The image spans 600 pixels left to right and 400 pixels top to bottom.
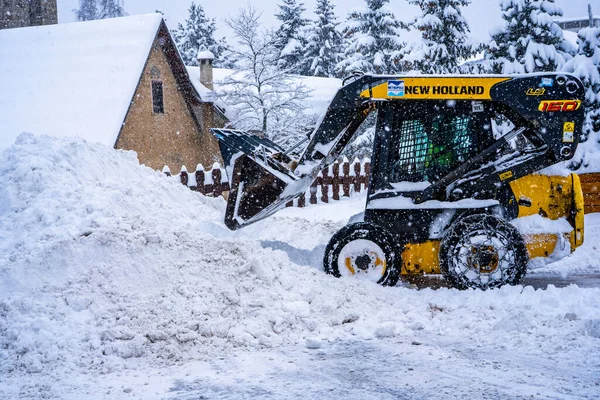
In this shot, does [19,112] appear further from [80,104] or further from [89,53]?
[89,53]

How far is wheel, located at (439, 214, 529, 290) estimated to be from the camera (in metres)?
5.93

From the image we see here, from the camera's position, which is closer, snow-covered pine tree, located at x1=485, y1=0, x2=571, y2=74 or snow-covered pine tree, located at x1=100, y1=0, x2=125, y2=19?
snow-covered pine tree, located at x1=485, y1=0, x2=571, y2=74

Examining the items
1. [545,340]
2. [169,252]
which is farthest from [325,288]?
[545,340]

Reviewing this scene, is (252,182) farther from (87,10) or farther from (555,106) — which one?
(87,10)

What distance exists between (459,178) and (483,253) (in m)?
0.83

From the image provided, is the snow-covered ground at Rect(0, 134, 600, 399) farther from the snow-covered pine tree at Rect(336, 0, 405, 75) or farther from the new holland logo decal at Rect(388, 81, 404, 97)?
the snow-covered pine tree at Rect(336, 0, 405, 75)

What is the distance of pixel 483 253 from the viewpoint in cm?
600

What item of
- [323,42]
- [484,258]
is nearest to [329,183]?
[484,258]

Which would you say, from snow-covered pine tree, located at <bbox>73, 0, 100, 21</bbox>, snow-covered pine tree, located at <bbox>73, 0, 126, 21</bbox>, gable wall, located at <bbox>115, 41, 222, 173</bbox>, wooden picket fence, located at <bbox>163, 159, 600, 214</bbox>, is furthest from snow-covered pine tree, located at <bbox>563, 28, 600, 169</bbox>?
snow-covered pine tree, located at <bbox>73, 0, 100, 21</bbox>

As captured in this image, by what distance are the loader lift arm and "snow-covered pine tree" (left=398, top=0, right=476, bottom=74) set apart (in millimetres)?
18304

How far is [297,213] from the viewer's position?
12734 millimetres

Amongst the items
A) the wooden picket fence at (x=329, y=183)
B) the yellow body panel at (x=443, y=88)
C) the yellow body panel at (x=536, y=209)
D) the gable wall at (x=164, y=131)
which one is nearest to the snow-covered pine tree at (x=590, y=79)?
the wooden picket fence at (x=329, y=183)

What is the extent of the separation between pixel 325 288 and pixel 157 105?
19.4 m

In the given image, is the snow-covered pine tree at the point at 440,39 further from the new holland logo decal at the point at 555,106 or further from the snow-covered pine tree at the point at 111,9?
the snow-covered pine tree at the point at 111,9
